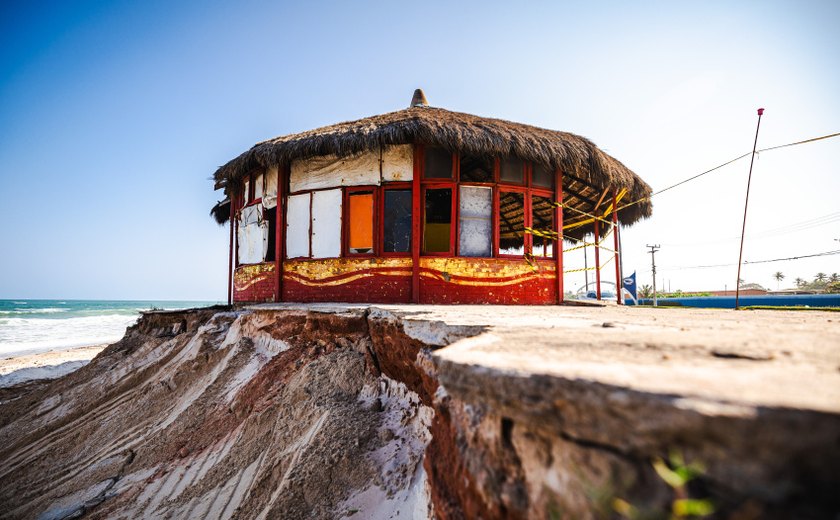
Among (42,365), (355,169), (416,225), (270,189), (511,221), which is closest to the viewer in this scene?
(416,225)

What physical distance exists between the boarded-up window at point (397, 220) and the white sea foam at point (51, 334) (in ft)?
61.7

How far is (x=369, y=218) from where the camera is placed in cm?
681

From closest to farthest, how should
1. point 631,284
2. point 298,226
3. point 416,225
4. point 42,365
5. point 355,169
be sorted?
point 416,225 < point 355,169 < point 298,226 < point 42,365 < point 631,284

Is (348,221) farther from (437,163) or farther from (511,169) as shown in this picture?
(511,169)

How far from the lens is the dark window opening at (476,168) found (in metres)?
7.31

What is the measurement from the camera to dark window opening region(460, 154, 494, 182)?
7.31 m

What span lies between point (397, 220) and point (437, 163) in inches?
51.1

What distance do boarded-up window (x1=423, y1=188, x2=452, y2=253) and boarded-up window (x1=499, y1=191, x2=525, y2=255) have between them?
52.3 inches

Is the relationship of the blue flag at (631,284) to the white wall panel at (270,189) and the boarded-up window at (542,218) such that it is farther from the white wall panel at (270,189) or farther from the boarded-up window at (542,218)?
the white wall panel at (270,189)

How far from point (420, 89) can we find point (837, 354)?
9599 mm

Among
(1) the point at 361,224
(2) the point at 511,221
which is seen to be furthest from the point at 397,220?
(2) the point at 511,221

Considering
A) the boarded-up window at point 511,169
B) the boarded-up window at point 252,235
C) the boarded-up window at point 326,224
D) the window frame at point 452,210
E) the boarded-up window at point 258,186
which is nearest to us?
the window frame at point 452,210

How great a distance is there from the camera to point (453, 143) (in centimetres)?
623

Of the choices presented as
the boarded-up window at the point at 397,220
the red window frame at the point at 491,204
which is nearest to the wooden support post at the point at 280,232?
the boarded-up window at the point at 397,220
